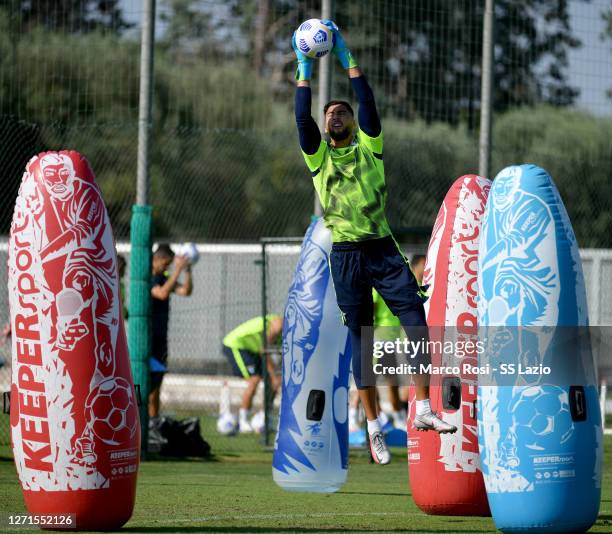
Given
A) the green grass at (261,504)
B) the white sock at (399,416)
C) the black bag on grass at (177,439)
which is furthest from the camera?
the white sock at (399,416)

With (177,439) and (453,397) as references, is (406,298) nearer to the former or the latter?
(453,397)

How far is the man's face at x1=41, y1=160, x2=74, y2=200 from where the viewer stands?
7949mm

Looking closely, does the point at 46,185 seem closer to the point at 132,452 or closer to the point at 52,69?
the point at 132,452

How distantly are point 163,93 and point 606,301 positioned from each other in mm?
14857

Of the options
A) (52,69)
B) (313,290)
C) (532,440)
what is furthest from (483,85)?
(532,440)

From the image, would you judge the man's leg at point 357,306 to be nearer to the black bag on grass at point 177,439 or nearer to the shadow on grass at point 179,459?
the shadow on grass at point 179,459

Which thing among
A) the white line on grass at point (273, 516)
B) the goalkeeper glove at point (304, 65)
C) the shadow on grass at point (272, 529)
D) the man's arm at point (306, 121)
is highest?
the goalkeeper glove at point (304, 65)

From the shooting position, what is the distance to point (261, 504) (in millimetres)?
9945

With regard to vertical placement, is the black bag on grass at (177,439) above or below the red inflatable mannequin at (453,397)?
below

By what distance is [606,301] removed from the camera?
21766mm

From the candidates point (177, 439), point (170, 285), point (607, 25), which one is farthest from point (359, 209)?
point (607, 25)

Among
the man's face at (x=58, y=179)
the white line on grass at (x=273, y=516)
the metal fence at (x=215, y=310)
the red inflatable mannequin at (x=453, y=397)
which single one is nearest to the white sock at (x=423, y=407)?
the red inflatable mannequin at (x=453, y=397)

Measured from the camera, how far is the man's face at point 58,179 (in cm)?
795

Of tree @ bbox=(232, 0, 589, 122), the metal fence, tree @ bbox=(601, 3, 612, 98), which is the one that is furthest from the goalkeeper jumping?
the metal fence
